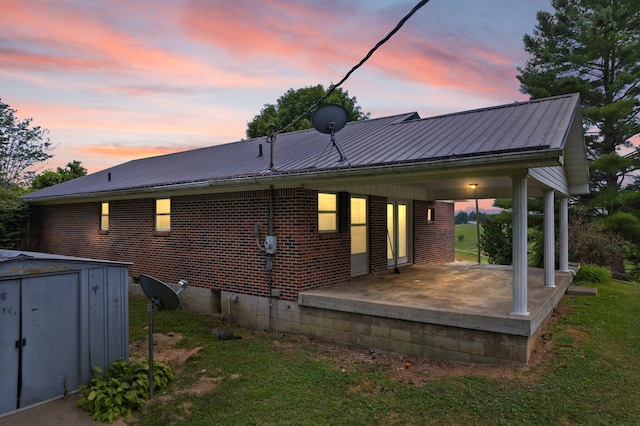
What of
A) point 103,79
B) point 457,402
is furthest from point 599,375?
point 103,79

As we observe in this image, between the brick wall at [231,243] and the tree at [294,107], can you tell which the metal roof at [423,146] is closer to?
the brick wall at [231,243]

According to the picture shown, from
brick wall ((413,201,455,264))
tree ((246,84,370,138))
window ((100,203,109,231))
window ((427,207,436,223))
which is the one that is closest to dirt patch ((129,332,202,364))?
window ((100,203,109,231))

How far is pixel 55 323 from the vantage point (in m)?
4.36

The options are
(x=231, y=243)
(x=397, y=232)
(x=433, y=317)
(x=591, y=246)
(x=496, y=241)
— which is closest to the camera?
(x=433, y=317)

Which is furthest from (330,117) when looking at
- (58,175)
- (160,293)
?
(58,175)

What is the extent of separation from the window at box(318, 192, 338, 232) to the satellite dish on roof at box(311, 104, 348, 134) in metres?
1.38

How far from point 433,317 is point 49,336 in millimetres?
4997

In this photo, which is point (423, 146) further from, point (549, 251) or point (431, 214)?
point (431, 214)

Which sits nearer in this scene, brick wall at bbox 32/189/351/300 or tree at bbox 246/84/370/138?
brick wall at bbox 32/189/351/300

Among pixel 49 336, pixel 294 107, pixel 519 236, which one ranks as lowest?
pixel 49 336

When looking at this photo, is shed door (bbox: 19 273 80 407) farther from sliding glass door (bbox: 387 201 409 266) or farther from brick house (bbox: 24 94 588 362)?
sliding glass door (bbox: 387 201 409 266)

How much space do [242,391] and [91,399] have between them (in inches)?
64.8

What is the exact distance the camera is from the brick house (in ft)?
18.3

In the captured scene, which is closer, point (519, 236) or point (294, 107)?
point (519, 236)
